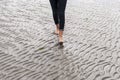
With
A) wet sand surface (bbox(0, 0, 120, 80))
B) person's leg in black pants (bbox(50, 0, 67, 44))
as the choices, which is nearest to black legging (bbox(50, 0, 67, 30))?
person's leg in black pants (bbox(50, 0, 67, 44))

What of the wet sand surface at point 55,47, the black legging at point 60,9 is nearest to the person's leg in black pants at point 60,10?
the black legging at point 60,9

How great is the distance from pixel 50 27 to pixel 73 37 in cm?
98

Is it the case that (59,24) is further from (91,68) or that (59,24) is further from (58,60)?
(91,68)

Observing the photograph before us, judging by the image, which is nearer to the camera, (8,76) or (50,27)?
(8,76)

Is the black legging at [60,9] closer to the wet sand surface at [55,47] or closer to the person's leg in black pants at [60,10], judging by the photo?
the person's leg in black pants at [60,10]

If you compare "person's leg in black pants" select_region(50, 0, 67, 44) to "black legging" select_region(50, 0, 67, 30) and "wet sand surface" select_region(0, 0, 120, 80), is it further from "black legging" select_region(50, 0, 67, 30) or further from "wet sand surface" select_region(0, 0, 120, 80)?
"wet sand surface" select_region(0, 0, 120, 80)

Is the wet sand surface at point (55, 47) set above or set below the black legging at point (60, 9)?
below

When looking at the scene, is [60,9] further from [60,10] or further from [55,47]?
[55,47]

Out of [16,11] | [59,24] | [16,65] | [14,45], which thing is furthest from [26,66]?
[16,11]

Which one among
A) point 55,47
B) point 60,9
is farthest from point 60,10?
point 55,47

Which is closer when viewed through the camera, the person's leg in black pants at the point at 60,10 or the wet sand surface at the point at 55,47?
the wet sand surface at the point at 55,47

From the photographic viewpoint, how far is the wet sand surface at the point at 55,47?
14.2 ft

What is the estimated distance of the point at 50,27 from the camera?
274 inches

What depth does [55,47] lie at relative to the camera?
18.0 ft
